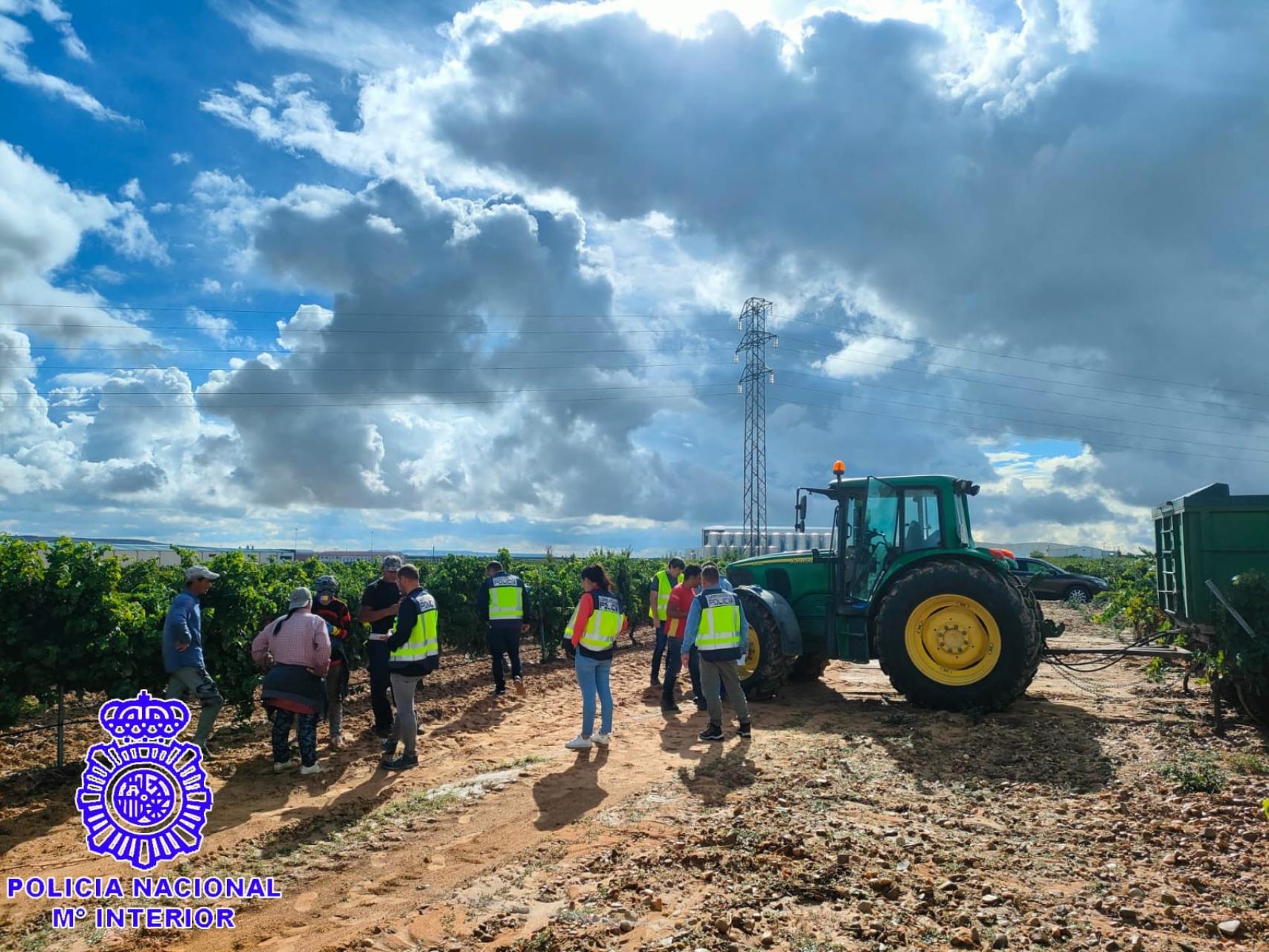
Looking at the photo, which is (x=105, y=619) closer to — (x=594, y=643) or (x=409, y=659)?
(x=409, y=659)

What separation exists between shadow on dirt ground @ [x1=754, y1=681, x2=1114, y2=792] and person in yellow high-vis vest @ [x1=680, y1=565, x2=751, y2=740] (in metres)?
0.83

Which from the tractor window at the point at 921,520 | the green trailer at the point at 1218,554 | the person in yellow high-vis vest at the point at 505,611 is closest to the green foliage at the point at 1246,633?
the green trailer at the point at 1218,554

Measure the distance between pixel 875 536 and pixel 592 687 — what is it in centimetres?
373

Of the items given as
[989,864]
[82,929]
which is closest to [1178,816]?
[989,864]

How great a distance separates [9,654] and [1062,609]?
25198 mm

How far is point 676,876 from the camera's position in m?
4.34

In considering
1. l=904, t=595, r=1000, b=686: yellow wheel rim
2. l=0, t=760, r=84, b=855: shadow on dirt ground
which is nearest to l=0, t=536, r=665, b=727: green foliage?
l=0, t=760, r=84, b=855: shadow on dirt ground

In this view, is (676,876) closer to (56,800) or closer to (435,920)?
(435,920)

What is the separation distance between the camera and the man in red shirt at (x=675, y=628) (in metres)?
9.55

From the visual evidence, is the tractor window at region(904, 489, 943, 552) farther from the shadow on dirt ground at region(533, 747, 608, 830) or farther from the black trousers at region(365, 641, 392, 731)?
the black trousers at region(365, 641, 392, 731)

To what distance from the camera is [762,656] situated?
9.34 m

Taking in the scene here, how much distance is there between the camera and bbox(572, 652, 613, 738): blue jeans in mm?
7598

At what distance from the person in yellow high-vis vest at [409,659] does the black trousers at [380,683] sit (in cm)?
70

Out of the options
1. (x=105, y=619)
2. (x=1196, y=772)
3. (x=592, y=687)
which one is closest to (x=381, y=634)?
(x=592, y=687)
